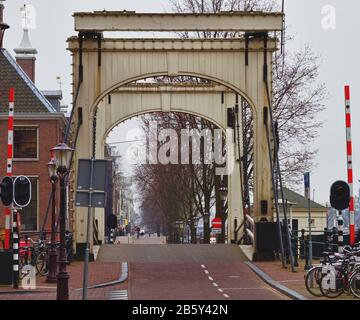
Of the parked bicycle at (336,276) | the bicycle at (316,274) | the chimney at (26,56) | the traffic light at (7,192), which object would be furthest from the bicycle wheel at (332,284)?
the chimney at (26,56)

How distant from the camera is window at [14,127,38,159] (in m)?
47.5

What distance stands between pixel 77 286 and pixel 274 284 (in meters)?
4.80

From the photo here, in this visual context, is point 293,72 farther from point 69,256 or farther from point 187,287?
point 187,287

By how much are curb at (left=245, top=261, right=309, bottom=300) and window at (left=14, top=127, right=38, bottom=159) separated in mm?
22845

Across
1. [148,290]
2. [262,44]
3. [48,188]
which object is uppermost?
[262,44]

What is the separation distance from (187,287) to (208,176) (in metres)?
25.4

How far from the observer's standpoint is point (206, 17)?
27.2 metres

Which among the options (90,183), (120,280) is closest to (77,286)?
(120,280)

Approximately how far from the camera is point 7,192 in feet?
70.5

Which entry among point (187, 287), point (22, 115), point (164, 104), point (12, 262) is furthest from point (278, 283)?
point (22, 115)

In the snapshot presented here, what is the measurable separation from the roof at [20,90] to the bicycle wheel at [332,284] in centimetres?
3238

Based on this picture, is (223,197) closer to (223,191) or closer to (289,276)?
(223,191)

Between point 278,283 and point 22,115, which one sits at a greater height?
point 22,115

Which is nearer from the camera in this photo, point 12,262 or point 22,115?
point 12,262
